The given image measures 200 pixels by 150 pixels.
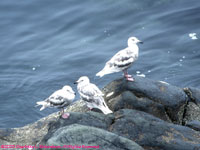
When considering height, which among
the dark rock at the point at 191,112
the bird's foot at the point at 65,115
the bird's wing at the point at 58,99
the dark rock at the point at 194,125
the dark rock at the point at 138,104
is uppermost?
the bird's wing at the point at 58,99

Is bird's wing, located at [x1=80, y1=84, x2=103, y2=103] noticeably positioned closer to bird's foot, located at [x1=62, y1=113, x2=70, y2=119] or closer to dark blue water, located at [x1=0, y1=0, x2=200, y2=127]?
bird's foot, located at [x1=62, y1=113, x2=70, y2=119]

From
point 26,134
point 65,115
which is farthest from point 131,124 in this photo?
point 26,134

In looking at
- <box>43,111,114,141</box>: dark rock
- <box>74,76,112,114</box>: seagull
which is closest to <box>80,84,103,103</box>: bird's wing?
<box>74,76,112,114</box>: seagull

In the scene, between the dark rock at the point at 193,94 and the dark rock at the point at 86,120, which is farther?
the dark rock at the point at 193,94

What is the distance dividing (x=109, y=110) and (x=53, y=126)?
1.90 m

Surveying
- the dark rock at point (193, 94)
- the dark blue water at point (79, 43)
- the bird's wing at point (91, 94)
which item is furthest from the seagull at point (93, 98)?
the dark blue water at point (79, 43)

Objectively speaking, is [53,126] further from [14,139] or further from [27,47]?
[27,47]

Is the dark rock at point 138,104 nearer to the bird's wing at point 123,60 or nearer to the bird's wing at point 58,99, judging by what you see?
the bird's wing at point 123,60

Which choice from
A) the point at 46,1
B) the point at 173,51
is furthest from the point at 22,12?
the point at 173,51

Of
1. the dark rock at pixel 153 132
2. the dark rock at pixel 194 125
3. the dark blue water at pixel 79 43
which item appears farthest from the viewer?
the dark blue water at pixel 79 43

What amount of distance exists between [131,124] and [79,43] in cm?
1778

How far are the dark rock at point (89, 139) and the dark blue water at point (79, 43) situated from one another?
12.4 meters

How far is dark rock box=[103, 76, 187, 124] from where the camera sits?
1375cm

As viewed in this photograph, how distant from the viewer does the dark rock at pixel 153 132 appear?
442 inches
